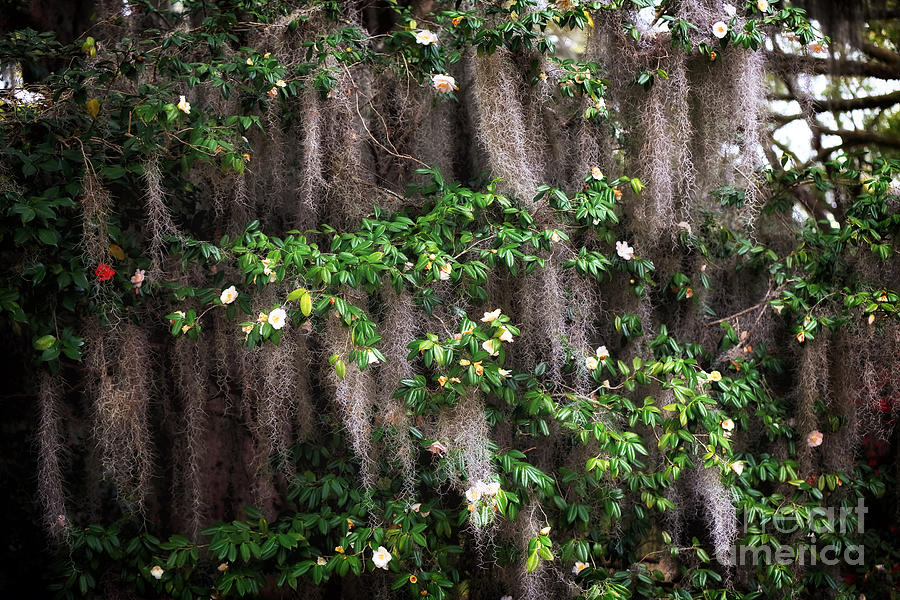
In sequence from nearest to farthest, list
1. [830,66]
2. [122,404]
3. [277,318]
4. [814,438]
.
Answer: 1. [277,318]
2. [122,404]
3. [814,438]
4. [830,66]

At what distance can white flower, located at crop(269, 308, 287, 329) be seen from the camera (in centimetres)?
211

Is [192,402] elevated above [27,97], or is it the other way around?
[27,97]

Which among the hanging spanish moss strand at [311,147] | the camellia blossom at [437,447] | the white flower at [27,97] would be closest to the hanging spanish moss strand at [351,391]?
the camellia blossom at [437,447]

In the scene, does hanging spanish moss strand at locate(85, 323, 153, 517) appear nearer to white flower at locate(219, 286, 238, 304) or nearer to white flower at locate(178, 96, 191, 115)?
white flower at locate(219, 286, 238, 304)

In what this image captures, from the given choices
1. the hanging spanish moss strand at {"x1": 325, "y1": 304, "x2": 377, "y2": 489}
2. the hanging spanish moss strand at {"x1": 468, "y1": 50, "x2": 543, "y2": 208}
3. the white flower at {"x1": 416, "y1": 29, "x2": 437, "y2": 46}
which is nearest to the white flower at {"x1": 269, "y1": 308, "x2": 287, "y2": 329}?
the hanging spanish moss strand at {"x1": 325, "y1": 304, "x2": 377, "y2": 489}

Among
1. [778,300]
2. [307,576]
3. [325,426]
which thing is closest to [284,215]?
[325,426]

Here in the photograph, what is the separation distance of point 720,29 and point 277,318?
1.80 m

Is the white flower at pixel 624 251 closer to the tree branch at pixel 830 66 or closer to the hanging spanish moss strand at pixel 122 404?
the tree branch at pixel 830 66

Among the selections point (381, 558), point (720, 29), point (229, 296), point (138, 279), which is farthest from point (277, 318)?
point (720, 29)

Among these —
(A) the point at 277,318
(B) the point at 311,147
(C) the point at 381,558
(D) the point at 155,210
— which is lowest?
(C) the point at 381,558

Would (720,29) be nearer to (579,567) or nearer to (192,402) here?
(579,567)

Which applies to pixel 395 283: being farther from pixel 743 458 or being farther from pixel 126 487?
pixel 743 458

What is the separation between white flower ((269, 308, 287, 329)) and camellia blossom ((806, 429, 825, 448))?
2.03m

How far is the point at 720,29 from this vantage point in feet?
8.11
